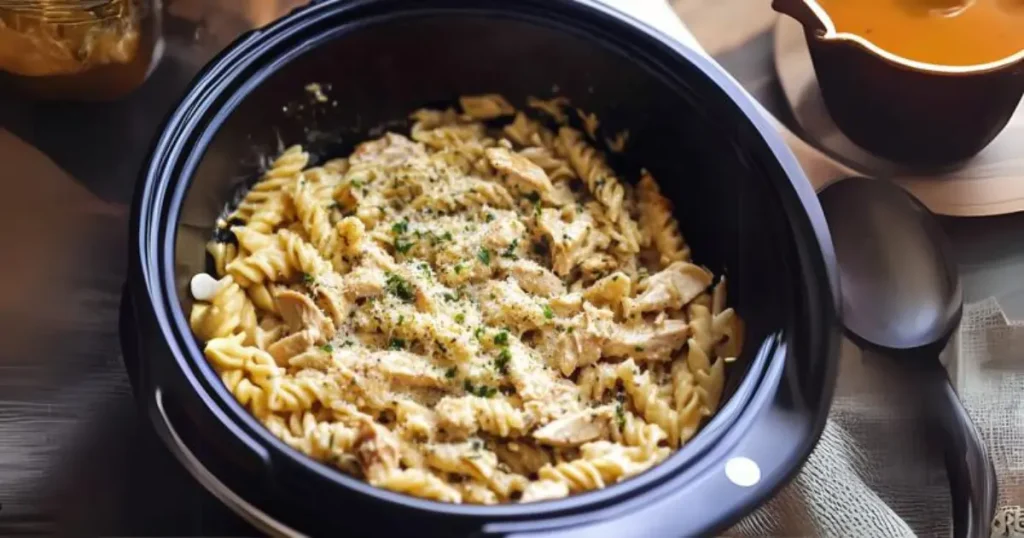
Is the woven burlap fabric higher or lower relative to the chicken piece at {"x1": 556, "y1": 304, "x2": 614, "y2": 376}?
lower

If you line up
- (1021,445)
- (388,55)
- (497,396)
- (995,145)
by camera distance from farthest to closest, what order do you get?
(995,145)
(388,55)
(1021,445)
(497,396)

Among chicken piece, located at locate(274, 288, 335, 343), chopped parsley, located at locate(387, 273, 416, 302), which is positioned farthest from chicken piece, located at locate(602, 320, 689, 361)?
chicken piece, located at locate(274, 288, 335, 343)

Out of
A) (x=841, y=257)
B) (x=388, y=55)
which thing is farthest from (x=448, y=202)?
(x=841, y=257)

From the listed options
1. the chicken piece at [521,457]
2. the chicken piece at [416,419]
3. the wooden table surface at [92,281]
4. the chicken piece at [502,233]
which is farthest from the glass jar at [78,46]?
the chicken piece at [521,457]

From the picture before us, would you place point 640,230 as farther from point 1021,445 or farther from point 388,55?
point 1021,445

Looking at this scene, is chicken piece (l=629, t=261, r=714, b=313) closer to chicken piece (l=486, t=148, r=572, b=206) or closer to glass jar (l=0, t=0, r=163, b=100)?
chicken piece (l=486, t=148, r=572, b=206)

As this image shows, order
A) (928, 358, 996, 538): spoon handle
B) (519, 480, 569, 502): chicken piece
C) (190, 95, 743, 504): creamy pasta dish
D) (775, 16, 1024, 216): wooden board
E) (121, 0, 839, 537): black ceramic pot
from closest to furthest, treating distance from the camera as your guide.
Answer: (121, 0, 839, 537): black ceramic pot
(519, 480, 569, 502): chicken piece
(190, 95, 743, 504): creamy pasta dish
(928, 358, 996, 538): spoon handle
(775, 16, 1024, 216): wooden board
